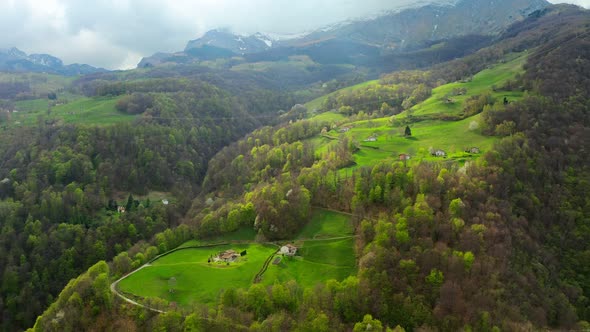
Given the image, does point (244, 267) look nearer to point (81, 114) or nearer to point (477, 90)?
point (477, 90)

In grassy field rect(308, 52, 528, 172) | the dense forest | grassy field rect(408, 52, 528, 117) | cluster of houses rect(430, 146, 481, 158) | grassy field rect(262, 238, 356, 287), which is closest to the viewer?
the dense forest

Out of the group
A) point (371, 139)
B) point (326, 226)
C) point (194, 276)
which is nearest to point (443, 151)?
point (371, 139)

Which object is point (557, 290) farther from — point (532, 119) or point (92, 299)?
point (92, 299)

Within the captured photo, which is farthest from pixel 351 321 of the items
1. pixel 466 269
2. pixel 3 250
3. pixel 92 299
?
pixel 3 250

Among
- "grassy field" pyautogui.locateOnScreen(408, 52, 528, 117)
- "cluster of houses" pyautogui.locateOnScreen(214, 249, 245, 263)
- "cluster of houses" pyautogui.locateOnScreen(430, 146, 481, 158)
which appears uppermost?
"grassy field" pyautogui.locateOnScreen(408, 52, 528, 117)

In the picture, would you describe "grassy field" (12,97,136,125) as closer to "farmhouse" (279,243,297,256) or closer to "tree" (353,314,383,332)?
"farmhouse" (279,243,297,256)

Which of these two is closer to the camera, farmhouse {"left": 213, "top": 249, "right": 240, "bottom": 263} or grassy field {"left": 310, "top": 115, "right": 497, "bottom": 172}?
farmhouse {"left": 213, "top": 249, "right": 240, "bottom": 263}

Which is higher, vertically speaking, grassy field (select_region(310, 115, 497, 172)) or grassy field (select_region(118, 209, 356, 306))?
grassy field (select_region(310, 115, 497, 172))

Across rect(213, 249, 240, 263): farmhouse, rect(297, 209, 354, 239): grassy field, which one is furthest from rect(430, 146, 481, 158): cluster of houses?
rect(213, 249, 240, 263): farmhouse
